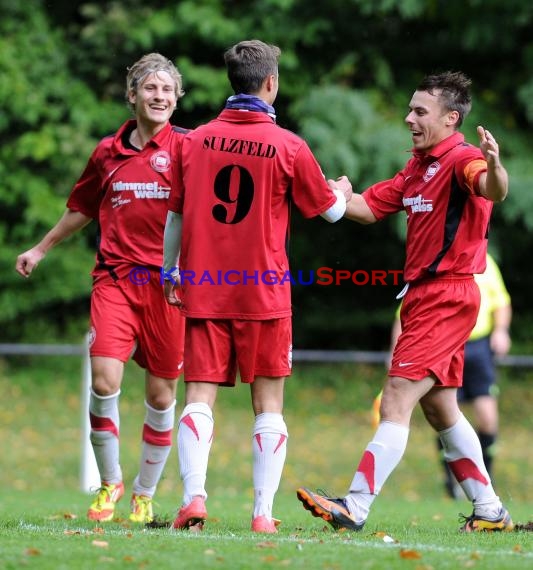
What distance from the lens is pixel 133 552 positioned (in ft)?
16.2

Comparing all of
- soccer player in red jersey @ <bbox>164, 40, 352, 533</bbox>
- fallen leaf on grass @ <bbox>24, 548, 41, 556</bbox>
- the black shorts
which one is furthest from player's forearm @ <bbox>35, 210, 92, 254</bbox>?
the black shorts

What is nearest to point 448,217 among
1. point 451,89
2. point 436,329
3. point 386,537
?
point 436,329

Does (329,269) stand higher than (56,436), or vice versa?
(329,269)

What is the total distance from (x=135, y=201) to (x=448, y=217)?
6.10 ft

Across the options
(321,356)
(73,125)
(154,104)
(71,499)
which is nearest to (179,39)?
(73,125)


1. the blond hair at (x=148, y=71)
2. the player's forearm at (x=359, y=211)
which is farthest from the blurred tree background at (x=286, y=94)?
the player's forearm at (x=359, y=211)

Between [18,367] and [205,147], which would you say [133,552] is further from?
[18,367]

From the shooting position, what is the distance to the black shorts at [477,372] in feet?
35.0

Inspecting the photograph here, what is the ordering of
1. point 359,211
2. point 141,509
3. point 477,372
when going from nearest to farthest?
point 359,211
point 141,509
point 477,372

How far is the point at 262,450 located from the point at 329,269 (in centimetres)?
1243

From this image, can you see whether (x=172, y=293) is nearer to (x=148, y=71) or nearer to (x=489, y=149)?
(x=148, y=71)

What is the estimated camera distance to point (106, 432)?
6918mm

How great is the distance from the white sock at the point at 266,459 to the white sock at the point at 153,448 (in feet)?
4.38

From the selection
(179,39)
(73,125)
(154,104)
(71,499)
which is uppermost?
(179,39)
